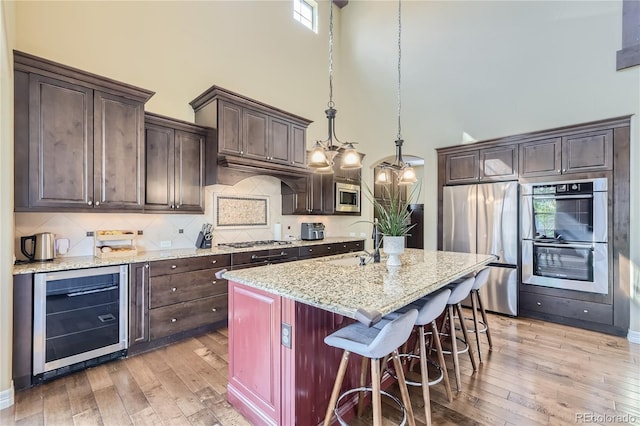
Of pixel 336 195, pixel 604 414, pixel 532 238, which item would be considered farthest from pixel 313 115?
pixel 604 414

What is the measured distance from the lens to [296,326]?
1.59 m

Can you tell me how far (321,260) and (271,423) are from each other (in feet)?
4.20

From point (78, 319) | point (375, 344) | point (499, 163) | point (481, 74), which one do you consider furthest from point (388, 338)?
point (481, 74)

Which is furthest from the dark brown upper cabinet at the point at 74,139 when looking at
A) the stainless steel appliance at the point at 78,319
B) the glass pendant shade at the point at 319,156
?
the glass pendant shade at the point at 319,156

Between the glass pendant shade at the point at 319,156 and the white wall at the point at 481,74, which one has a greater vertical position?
the white wall at the point at 481,74

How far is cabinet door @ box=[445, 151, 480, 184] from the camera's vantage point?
4.20 meters

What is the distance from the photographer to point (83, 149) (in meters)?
2.53

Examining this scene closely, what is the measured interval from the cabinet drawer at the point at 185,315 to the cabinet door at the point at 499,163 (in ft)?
12.8

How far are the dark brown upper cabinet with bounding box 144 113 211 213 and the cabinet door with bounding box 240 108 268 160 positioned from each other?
46cm

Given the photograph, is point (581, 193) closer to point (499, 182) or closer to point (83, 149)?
point (499, 182)

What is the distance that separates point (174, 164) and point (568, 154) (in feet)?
15.5

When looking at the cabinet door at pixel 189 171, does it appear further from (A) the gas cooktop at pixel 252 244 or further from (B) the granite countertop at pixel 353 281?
(B) the granite countertop at pixel 353 281

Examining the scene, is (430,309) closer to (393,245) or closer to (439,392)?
(393,245)

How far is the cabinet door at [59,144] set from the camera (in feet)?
7.54
